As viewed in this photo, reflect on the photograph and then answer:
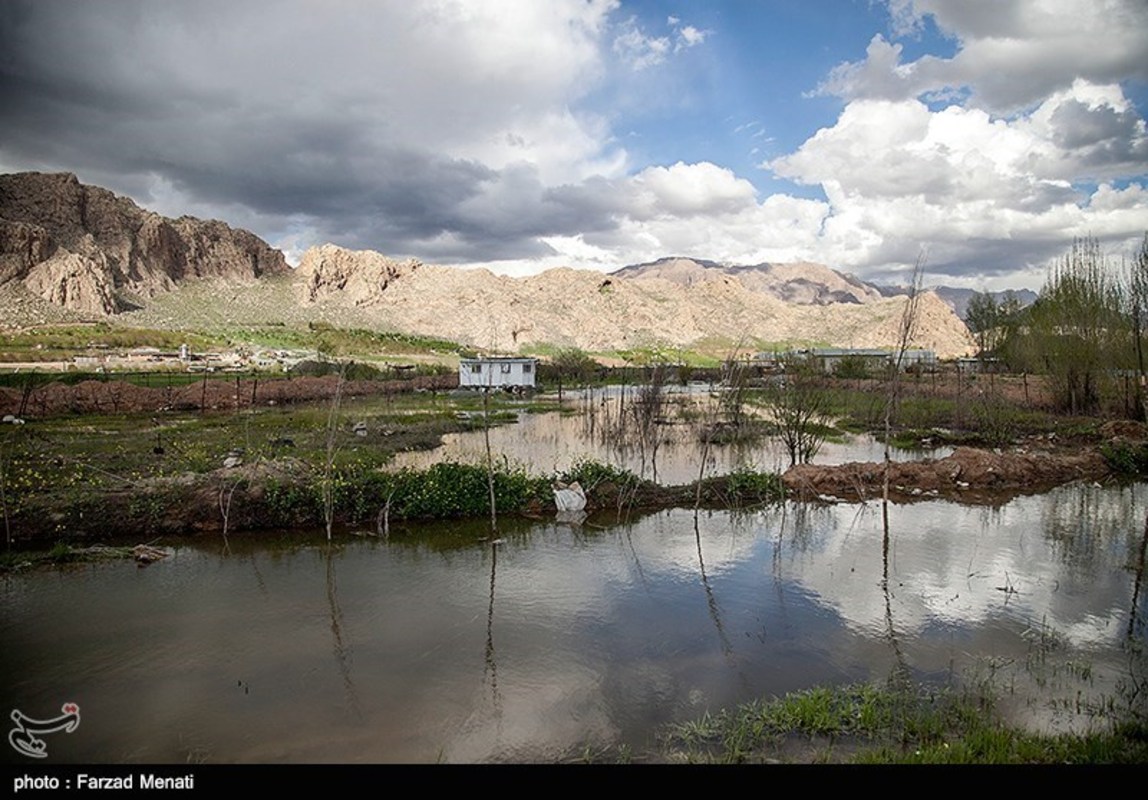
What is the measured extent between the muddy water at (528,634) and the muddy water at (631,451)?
16.8 ft

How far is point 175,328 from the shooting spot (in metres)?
88.4

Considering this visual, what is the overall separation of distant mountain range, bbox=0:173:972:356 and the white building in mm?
56336

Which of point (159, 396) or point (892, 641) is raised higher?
point (159, 396)

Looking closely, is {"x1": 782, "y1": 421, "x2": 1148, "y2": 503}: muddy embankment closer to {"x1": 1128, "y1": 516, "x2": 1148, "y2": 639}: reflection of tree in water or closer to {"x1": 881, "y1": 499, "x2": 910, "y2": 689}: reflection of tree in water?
{"x1": 881, "y1": 499, "x2": 910, "y2": 689}: reflection of tree in water

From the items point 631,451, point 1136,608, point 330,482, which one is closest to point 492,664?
point 330,482

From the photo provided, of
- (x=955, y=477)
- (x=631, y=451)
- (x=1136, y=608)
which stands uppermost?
(x=955, y=477)

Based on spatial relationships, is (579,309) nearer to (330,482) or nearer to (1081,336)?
(1081,336)

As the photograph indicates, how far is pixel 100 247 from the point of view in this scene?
10650 cm

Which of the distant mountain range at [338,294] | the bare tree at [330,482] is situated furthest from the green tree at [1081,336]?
the distant mountain range at [338,294]

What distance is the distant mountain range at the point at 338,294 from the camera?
92.1 metres

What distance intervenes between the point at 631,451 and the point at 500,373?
84.1 ft

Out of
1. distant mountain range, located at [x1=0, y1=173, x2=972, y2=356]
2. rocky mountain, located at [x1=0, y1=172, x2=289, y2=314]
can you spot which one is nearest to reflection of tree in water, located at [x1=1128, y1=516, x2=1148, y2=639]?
distant mountain range, located at [x1=0, y1=173, x2=972, y2=356]
